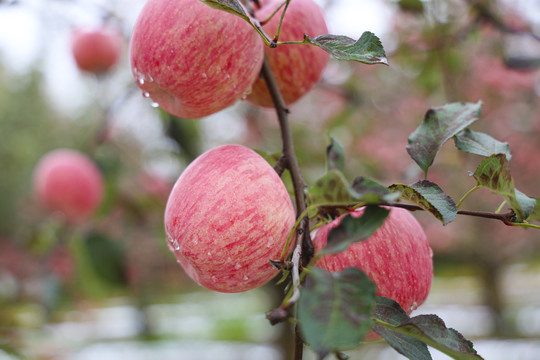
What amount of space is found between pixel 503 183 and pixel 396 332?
0.61 feet

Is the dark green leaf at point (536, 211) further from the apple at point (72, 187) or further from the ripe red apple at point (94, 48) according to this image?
the ripe red apple at point (94, 48)

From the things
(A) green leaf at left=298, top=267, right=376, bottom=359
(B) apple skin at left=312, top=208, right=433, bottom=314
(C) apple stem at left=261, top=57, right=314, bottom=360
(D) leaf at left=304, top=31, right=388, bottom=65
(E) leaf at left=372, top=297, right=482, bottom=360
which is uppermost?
(D) leaf at left=304, top=31, right=388, bottom=65

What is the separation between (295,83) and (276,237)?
0.28m

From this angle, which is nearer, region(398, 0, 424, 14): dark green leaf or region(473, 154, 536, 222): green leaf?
region(473, 154, 536, 222): green leaf

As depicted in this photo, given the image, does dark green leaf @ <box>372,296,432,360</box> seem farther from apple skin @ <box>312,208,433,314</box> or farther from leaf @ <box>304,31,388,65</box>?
leaf @ <box>304,31,388,65</box>

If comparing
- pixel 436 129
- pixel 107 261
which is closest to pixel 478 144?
pixel 436 129

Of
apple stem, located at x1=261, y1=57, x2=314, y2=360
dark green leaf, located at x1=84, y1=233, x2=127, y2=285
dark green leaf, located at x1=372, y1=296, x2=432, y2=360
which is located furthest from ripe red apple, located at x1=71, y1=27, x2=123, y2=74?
dark green leaf, located at x1=372, y1=296, x2=432, y2=360

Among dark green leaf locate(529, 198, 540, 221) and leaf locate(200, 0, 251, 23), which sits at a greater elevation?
leaf locate(200, 0, 251, 23)

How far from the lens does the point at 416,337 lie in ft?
1.45

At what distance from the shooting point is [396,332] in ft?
1.56

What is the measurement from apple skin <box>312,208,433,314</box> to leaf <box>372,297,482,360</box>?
0.25 ft

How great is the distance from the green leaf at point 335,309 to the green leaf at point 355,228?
0.9 inches

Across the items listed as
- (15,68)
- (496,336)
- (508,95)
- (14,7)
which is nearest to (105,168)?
(14,7)

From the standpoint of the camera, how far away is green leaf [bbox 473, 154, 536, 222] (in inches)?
18.6
